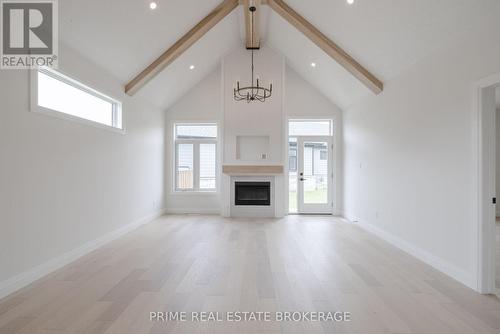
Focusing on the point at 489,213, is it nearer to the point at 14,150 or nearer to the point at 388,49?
the point at 388,49

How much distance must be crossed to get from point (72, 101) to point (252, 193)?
4456 mm

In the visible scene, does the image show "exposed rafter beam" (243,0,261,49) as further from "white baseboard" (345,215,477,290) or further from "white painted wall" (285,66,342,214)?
"white baseboard" (345,215,477,290)

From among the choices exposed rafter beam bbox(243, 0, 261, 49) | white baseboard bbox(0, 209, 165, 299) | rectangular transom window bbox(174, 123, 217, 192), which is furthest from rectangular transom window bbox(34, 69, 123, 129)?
exposed rafter beam bbox(243, 0, 261, 49)

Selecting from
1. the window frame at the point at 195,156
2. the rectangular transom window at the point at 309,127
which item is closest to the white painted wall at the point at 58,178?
the window frame at the point at 195,156

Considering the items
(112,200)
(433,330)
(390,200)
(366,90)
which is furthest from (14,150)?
(366,90)

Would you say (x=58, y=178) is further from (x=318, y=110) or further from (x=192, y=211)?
(x=318, y=110)

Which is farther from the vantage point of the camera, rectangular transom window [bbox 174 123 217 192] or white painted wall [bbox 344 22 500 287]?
rectangular transom window [bbox 174 123 217 192]

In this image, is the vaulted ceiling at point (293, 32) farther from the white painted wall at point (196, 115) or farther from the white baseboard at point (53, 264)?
the white baseboard at point (53, 264)

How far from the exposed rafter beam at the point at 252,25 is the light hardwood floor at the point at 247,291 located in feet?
13.5

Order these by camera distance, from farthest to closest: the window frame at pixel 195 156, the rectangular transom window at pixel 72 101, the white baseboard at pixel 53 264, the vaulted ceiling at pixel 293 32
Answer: the window frame at pixel 195 156, the rectangular transom window at pixel 72 101, the vaulted ceiling at pixel 293 32, the white baseboard at pixel 53 264

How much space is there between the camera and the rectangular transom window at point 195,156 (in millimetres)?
7531

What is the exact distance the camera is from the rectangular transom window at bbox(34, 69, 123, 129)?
3309mm

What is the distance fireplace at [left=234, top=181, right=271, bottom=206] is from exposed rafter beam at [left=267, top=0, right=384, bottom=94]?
3342mm

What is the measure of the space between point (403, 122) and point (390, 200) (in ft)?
4.29
